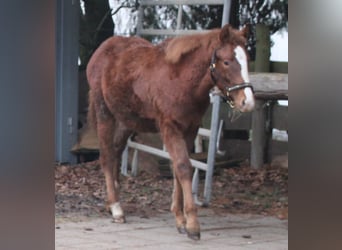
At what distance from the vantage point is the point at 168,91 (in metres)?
4.18

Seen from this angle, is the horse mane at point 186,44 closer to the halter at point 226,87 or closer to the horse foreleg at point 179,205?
the halter at point 226,87

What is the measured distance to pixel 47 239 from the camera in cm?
294

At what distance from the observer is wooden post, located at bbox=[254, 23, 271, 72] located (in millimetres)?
5156

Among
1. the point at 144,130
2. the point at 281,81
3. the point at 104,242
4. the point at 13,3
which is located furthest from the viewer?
the point at 281,81

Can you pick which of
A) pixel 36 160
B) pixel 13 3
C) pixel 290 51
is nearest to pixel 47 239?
pixel 36 160

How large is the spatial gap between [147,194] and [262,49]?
1235 millimetres

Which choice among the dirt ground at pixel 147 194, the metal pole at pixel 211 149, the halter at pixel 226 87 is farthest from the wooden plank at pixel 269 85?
the halter at pixel 226 87

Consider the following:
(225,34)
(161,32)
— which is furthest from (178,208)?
(161,32)

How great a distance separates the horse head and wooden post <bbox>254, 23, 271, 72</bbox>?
45.6 inches

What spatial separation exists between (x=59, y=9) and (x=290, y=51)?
2538 millimetres

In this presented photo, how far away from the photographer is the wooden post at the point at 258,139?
575 centimetres

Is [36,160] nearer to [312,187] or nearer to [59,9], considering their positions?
[312,187]

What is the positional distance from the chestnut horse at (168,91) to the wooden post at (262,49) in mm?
882

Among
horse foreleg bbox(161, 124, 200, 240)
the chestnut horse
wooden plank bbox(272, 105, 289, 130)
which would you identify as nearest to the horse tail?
the chestnut horse
